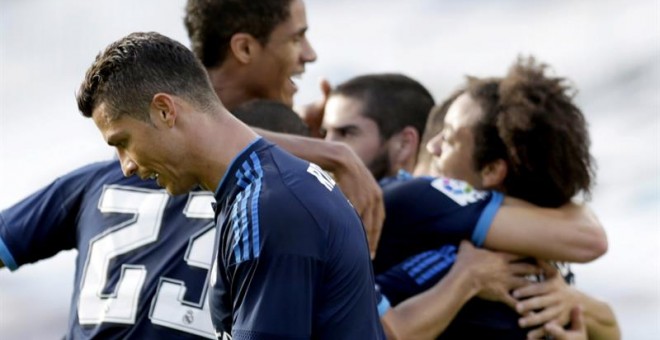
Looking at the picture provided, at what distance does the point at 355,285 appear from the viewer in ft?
9.16

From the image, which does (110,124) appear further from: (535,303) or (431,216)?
(535,303)

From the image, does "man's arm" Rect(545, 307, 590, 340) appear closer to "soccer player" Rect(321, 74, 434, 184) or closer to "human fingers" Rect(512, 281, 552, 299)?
"human fingers" Rect(512, 281, 552, 299)

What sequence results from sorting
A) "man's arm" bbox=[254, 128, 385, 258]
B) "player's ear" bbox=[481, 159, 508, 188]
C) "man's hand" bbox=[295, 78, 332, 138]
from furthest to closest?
"man's hand" bbox=[295, 78, 332, 138]
"player's ear" bbox=[481, 159, 508, 188]
"man's arm" bbox=[254, 128, 385, 258]

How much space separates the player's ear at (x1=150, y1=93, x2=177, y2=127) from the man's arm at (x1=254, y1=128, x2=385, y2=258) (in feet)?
2.90

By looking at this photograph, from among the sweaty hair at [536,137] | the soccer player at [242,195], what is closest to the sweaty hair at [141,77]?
the soccer player at [242,195]

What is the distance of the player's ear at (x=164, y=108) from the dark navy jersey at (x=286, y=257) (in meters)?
0.18

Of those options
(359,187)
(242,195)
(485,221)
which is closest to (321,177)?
(242,195)

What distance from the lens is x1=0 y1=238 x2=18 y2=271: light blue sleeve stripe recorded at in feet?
12.5

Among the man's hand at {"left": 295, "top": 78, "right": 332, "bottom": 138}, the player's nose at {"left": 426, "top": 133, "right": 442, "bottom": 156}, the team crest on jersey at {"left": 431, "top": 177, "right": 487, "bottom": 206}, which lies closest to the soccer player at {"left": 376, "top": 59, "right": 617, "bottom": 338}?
the team crest on jersey at {"left": 431, "top": 177, "right": 487, "bottom": 206}

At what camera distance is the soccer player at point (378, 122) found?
4723 millimetres

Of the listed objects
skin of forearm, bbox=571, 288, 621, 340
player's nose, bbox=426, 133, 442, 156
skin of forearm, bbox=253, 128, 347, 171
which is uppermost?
skin of forearm, bbox=253, 128, 347, 171

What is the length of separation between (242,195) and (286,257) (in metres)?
0.20

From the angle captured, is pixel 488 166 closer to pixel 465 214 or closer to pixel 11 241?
pixel 465 214

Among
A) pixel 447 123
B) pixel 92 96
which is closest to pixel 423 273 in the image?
pixel 447 123
